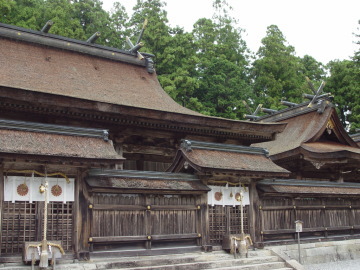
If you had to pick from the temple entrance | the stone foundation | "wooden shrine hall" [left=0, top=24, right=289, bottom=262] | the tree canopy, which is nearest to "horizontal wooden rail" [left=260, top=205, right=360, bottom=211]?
"wooden shrine hall" [left=0, top=24, right=289, bottom=262]

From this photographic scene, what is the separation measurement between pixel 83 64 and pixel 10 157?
9966mm

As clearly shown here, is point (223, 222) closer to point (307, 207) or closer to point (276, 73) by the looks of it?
point (307, 207)

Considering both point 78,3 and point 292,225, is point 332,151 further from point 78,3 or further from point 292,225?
point 78,3

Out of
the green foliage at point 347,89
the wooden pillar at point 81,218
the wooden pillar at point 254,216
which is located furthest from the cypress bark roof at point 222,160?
the green foliage at point 347,89

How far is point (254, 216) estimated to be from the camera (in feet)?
51.1

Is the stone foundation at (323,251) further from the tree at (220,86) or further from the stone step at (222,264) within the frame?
the tree at (220,86)

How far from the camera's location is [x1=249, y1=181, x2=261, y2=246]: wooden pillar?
15484mm

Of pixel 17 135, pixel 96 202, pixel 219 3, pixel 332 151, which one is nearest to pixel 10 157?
pixel 17 135

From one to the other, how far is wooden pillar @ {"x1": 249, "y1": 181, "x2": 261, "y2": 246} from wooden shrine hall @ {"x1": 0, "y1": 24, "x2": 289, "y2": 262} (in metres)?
0.04

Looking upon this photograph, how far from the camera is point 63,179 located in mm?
11930

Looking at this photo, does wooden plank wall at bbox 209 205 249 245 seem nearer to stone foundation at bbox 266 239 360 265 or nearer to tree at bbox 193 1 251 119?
stone foundation at bbox 266 239 360 265

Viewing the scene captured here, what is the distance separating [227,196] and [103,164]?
199 inches

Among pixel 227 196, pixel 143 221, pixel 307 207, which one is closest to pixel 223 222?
pixel 227 196

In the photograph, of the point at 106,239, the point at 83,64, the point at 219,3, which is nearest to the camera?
the point at 106,239
